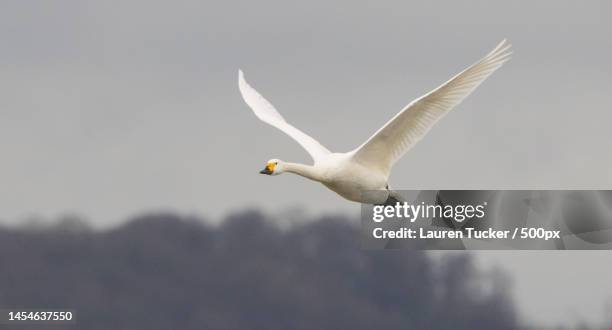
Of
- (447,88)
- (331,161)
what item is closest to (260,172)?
(331,161)

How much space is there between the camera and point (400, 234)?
2908 centimetres

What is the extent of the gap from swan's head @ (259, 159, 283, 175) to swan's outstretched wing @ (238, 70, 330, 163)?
600 millimetres

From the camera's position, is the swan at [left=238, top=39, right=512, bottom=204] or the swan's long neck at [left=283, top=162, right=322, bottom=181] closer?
the swan at [left=238, top=39, right=512, bottom=204]

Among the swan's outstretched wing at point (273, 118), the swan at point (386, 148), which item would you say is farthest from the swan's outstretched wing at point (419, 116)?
the swan's outstretched wing at point (273, 118)

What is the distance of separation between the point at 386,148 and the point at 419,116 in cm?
70

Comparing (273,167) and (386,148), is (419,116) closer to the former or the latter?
(386,148)

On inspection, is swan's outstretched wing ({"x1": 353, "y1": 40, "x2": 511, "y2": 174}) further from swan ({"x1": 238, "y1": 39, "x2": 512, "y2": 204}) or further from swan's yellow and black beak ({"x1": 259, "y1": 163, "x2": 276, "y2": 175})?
swan's yellow and black beak ({"x1": 259, "y1": 163, "x2": 276, "y2": 175})

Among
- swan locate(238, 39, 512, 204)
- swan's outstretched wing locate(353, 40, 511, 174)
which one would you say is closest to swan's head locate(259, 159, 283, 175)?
swan locate(238, 39, 512, 204)

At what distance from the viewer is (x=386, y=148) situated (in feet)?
91.5

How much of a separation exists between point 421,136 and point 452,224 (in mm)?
1821

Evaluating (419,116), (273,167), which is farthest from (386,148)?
(273,167)

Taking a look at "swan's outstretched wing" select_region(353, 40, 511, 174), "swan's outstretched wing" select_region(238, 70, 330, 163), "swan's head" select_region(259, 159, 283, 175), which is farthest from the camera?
"swan's outstretched wing" select_region(238, 70, 330, 163)

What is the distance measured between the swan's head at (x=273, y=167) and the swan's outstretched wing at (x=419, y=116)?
131cm

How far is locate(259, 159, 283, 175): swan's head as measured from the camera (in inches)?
1127
